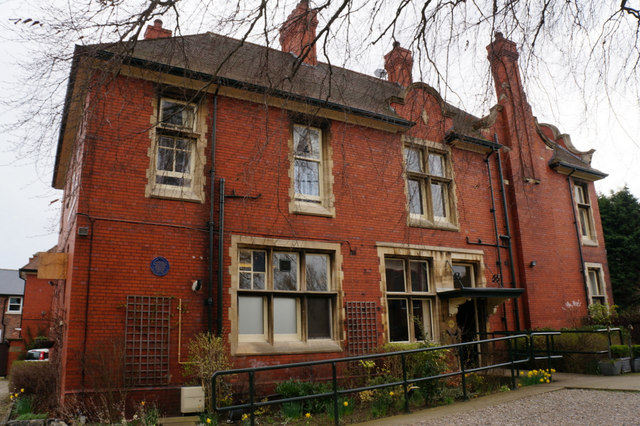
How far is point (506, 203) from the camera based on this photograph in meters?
13.7

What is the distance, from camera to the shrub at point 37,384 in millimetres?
9305

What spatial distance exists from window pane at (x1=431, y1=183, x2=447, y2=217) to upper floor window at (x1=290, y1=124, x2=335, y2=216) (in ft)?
10.5

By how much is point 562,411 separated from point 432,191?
6.72 metres

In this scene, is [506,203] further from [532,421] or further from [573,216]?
[532,421]

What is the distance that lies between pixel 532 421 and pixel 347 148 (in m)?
6.80

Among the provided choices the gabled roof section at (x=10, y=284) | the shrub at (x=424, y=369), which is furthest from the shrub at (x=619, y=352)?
the gabled roof section at (x=10, y=284)

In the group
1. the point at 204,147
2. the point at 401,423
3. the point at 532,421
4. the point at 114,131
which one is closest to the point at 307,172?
the point at 204,147

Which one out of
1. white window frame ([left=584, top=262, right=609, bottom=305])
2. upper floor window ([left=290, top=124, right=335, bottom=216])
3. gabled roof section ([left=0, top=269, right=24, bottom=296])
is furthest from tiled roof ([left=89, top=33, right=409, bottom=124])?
gabled roof section ([left=0, top=269, right=24, bottom=296])

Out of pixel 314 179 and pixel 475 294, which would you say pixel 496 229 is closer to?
pixel 475 294

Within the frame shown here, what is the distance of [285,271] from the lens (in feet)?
32.6

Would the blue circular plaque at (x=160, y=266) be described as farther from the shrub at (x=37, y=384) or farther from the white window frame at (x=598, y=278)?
the white window frame at (x=598, y=278)

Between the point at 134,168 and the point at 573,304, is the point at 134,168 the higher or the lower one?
the higher one

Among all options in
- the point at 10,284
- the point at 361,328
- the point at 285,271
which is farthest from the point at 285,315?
the point at 10,284

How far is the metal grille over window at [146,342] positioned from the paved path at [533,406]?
143 inches
